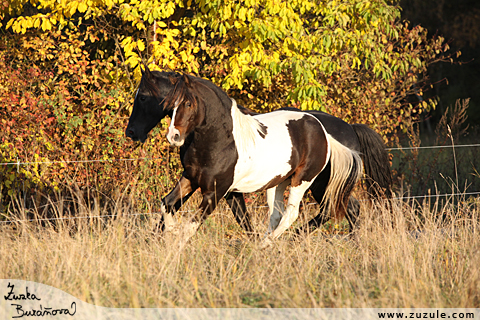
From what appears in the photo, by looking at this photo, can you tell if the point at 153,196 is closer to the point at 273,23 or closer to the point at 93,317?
the point at 273,23

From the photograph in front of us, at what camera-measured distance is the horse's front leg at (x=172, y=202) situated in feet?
15.2

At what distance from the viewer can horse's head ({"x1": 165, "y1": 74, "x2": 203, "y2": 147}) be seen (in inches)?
169

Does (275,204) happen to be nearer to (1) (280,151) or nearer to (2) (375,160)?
(1) (280,151)

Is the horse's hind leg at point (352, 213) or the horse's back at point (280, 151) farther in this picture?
the horse's hind leg at point (352, 213)

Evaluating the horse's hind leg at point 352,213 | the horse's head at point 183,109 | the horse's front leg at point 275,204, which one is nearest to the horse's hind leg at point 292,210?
the horse's front leg at point 275,204

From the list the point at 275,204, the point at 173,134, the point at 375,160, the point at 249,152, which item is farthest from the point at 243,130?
the point at 375,160

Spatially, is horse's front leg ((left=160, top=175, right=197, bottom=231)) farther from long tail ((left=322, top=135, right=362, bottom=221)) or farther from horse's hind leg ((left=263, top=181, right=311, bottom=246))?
long tail ((left=322, top=135, right=362, bottom=221))

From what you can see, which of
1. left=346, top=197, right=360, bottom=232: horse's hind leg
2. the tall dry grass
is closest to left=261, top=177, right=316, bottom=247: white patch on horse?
the tall dry grass

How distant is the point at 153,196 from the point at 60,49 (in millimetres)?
2297

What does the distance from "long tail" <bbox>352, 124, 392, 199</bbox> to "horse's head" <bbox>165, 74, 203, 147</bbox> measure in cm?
223

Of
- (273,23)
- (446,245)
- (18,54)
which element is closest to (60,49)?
(18,54)

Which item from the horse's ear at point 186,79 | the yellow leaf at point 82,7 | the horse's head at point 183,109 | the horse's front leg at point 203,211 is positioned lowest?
the horse's front leg at point 203,211

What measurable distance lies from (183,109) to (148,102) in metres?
0.34

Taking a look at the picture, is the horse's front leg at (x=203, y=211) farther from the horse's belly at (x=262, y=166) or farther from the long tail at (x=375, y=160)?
the long tail at (x=375, y=160)
